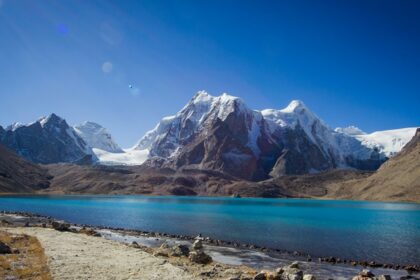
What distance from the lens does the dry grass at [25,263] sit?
30328mm

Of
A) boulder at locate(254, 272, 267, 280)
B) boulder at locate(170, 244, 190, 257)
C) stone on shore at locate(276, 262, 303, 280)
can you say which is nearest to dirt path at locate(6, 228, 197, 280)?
boulder at locate(170, 244, 190, 257)

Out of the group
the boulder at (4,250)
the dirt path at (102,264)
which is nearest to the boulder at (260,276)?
the dirt path at (102,264)

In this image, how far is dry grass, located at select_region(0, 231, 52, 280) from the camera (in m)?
30.3

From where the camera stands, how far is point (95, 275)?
107 feet

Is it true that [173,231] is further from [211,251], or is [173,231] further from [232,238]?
[211,251]

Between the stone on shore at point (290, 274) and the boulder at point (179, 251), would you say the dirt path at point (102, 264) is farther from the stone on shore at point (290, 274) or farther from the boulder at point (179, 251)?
the stone on shore at point (290, 274)

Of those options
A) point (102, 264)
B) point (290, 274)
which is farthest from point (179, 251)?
point (290, 274)

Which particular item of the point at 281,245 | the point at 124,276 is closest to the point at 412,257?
the point at 281,245

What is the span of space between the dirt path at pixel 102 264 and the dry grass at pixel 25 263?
2.42ft

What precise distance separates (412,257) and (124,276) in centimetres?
4352

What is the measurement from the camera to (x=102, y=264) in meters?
38.0

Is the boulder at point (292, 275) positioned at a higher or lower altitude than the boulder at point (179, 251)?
lower

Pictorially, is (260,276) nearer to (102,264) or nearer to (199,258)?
(199,258)

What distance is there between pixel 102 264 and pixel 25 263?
262 inches
